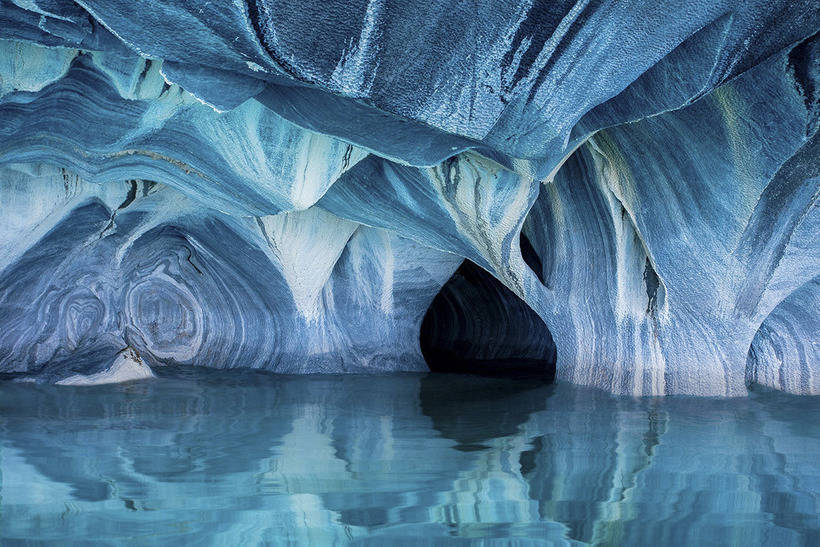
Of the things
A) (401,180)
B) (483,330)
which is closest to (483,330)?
(483,330)

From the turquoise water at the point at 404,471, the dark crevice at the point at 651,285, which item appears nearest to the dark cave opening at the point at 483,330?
the dark crevice at the point at 651,285

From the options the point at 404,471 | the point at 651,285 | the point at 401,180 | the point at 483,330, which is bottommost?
the point at 404,471

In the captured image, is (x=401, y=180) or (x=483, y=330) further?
(x=483, y=330)

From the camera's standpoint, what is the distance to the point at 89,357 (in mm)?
6012

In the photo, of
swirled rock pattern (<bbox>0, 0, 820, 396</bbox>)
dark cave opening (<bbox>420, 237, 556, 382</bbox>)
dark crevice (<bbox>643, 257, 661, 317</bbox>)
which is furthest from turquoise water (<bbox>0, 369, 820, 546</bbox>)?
dark cave opening (<bbox>420, 237, 556, 382</bbox>)

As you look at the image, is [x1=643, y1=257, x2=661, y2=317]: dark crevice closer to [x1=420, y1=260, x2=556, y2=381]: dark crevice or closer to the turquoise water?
the turquoise water

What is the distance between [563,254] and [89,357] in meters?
3.69

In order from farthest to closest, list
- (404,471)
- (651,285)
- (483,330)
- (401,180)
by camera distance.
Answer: (483,330) < (651,285) < (401,180) < (404,471)

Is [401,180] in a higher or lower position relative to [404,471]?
higher

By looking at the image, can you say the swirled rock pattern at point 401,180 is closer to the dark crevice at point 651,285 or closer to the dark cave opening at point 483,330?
the dark crevice at point 651,285

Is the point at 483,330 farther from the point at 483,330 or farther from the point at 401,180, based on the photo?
the point at 401,180

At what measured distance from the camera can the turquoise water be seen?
2076mm

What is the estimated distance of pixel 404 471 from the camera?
2.69 meters

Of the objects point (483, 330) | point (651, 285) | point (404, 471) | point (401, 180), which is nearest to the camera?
point (404, 471)
